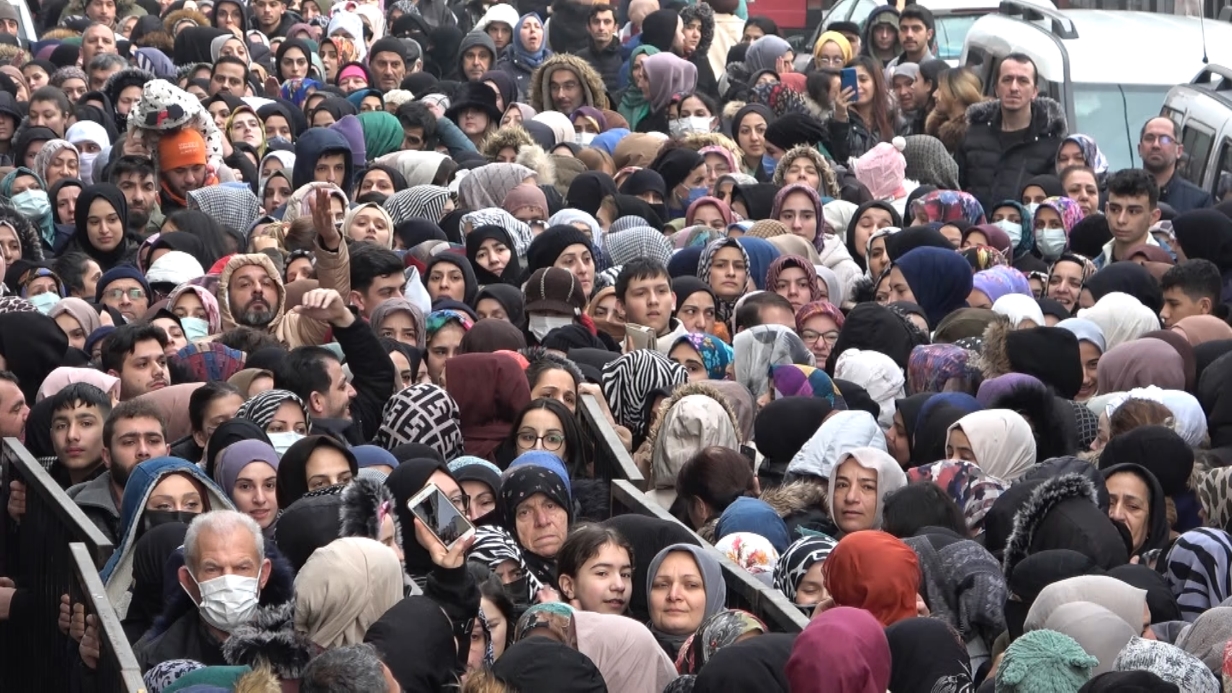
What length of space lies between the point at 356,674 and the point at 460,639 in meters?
1.01

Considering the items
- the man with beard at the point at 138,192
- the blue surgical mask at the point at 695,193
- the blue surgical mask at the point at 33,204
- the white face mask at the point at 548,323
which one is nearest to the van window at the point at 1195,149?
the blue surgical mask at the point at 695,193

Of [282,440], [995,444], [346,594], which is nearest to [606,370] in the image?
[282,440]

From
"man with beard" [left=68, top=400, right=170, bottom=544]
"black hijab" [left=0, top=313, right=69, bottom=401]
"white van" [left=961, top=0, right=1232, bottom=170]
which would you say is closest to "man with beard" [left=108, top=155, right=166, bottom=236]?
→ "black hijab" [left=0, top=313, right=69, bottom=401]

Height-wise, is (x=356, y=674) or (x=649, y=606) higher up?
(x=356, y=674)

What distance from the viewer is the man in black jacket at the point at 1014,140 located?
52.9ft

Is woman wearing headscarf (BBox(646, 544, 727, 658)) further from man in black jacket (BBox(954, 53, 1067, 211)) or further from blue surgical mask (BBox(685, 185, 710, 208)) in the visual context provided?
man in black jacket (BBox(954, 53, 1067, 211))

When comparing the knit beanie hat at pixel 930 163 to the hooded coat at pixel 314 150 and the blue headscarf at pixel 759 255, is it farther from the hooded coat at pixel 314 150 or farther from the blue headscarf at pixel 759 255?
the hooded coat at pixel 314 150

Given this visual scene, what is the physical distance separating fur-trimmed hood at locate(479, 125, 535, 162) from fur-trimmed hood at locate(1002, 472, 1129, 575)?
8.12m

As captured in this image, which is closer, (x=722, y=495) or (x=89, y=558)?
(x=89, y=558)

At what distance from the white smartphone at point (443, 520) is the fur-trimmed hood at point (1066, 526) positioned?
209 centimetres

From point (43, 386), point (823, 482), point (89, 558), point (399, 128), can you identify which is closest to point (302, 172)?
point (399, 128)

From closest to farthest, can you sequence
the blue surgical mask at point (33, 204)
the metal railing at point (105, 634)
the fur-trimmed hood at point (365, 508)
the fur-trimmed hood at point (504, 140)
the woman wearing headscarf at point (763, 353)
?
the metal railing at point (105, 634) → the fur-trimmed hood at point (365, 508) → the woman wearing headscarf at point (763, 353) → the blue surgical mask at point (33, 204) → the fur-trimmed hood at point (504, 140)

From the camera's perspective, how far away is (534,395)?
10.5 meters

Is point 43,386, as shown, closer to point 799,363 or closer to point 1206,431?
point 799,363
